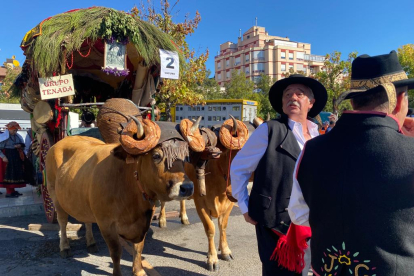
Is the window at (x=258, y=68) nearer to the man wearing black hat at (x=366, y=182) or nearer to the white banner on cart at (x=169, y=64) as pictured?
the white banner on cart at (x=169, y=64)

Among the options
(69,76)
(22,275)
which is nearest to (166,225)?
(22,275)

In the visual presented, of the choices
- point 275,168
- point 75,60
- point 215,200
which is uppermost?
point 75,60

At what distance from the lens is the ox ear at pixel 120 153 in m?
3.16

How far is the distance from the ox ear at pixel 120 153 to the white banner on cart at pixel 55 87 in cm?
254

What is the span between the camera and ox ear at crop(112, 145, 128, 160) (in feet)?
10.4

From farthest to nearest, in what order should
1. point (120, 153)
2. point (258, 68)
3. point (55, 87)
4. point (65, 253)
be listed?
point (258, 68)
point (55, 87)
point (65, 253)
point (120, 153)

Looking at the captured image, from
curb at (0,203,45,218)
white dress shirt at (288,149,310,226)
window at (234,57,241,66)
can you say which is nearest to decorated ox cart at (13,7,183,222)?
curb at (0,203,45,218)

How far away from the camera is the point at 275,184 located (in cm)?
215

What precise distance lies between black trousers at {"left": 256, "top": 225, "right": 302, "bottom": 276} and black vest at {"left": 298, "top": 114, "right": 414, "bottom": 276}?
72 cm

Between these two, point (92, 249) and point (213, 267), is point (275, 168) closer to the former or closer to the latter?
point (213, 267)

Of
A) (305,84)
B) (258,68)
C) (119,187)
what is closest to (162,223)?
(119,187)

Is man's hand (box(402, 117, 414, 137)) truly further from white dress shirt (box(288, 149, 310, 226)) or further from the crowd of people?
white dress shirt (box(288, 149, 310, 226))

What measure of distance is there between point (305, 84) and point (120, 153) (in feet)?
6.39

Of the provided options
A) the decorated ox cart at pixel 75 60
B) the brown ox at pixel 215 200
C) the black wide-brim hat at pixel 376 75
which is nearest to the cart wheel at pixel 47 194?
the decorated ox cart at pixel 75 60
